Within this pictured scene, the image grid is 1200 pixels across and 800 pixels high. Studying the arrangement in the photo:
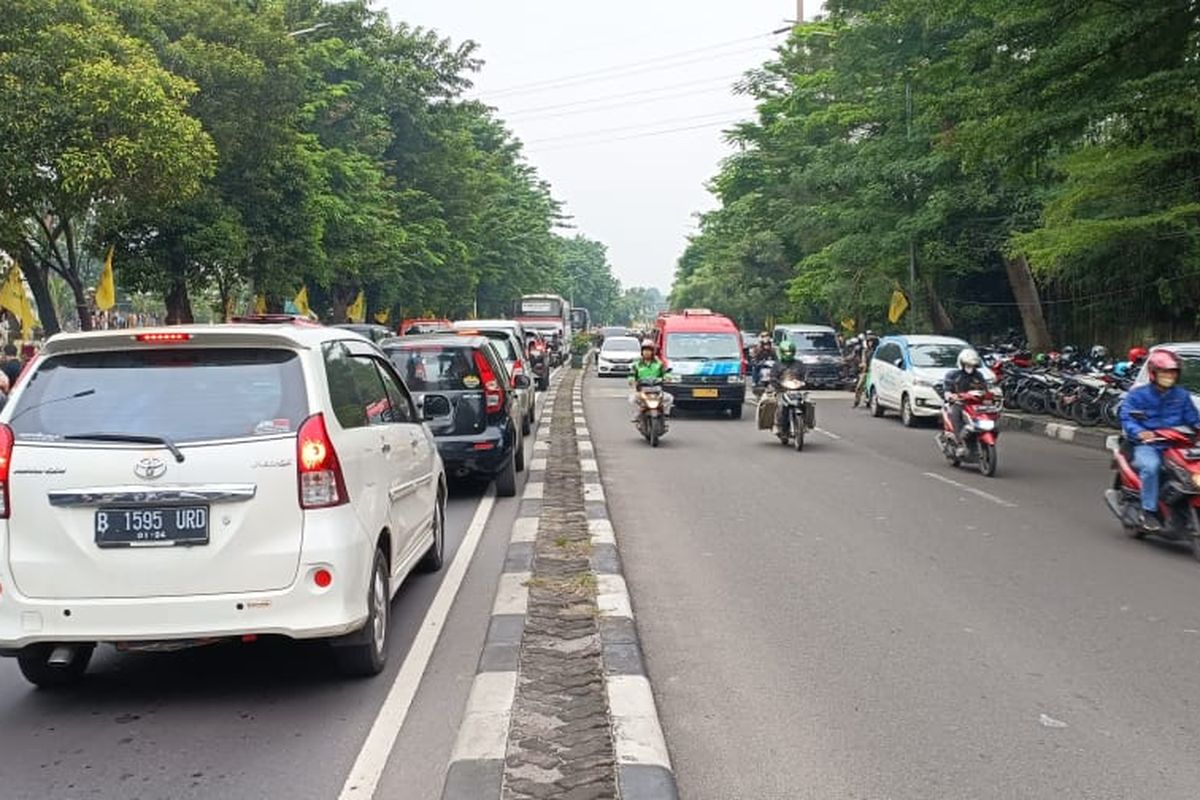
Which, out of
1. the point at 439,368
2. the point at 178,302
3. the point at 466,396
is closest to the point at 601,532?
the point at 466,396

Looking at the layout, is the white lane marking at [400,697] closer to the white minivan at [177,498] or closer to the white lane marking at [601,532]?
the white minivan at [177,498]

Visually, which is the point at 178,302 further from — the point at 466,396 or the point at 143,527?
the point at 143,527

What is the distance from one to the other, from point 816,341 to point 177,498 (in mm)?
28269

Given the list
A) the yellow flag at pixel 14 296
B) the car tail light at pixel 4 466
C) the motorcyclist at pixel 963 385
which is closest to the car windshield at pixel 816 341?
the motorcyclist at pixel 963 385

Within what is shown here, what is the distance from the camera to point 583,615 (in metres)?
6.47

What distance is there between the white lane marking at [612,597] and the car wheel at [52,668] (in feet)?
9.08

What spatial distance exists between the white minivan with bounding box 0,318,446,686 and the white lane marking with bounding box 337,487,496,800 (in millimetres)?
327

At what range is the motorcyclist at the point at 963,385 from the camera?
13141 millimetres

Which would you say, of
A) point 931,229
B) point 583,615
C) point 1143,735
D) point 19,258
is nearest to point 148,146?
point 19,258

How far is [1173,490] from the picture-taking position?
8312mm

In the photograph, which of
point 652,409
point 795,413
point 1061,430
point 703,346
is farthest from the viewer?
point 703,346

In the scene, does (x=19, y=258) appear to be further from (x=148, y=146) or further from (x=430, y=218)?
(x=430, y=218)

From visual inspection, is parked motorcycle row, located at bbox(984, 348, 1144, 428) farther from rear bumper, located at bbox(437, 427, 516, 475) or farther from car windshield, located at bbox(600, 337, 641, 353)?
car windshield, located at bbox(600, 337, 641, 353)

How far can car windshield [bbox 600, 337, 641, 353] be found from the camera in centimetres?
3810
